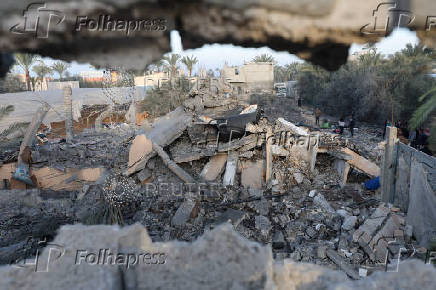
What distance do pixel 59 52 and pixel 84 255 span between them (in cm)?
111

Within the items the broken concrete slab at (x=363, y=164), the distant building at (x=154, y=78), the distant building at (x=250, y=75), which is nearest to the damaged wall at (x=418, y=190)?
the broken concrete slab at (x=363, y=164)

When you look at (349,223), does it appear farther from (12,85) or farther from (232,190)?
(12,85)

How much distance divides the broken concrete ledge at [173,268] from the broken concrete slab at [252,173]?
688cm

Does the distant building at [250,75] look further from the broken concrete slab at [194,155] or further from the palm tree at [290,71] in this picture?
the broken concrete slab at [194,155]

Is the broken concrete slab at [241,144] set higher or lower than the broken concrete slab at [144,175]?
higher

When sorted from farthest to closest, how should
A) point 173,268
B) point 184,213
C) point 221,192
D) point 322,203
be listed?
1. point 221,192
2. point 322,203
3. point 184,213
4. point 173,268

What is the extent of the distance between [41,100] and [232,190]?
13.4 metres

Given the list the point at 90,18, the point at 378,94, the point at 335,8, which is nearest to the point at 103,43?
the point at 90,18

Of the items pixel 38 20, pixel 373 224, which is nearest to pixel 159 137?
pixel 373 224

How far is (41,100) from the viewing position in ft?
52.7

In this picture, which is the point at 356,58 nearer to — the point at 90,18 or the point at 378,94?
the point at 378,94

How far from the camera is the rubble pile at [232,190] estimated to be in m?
6.07

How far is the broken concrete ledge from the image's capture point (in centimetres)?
155

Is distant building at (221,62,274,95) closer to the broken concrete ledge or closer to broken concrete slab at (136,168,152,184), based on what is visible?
broken concrete slab at (136,168,152,184)
